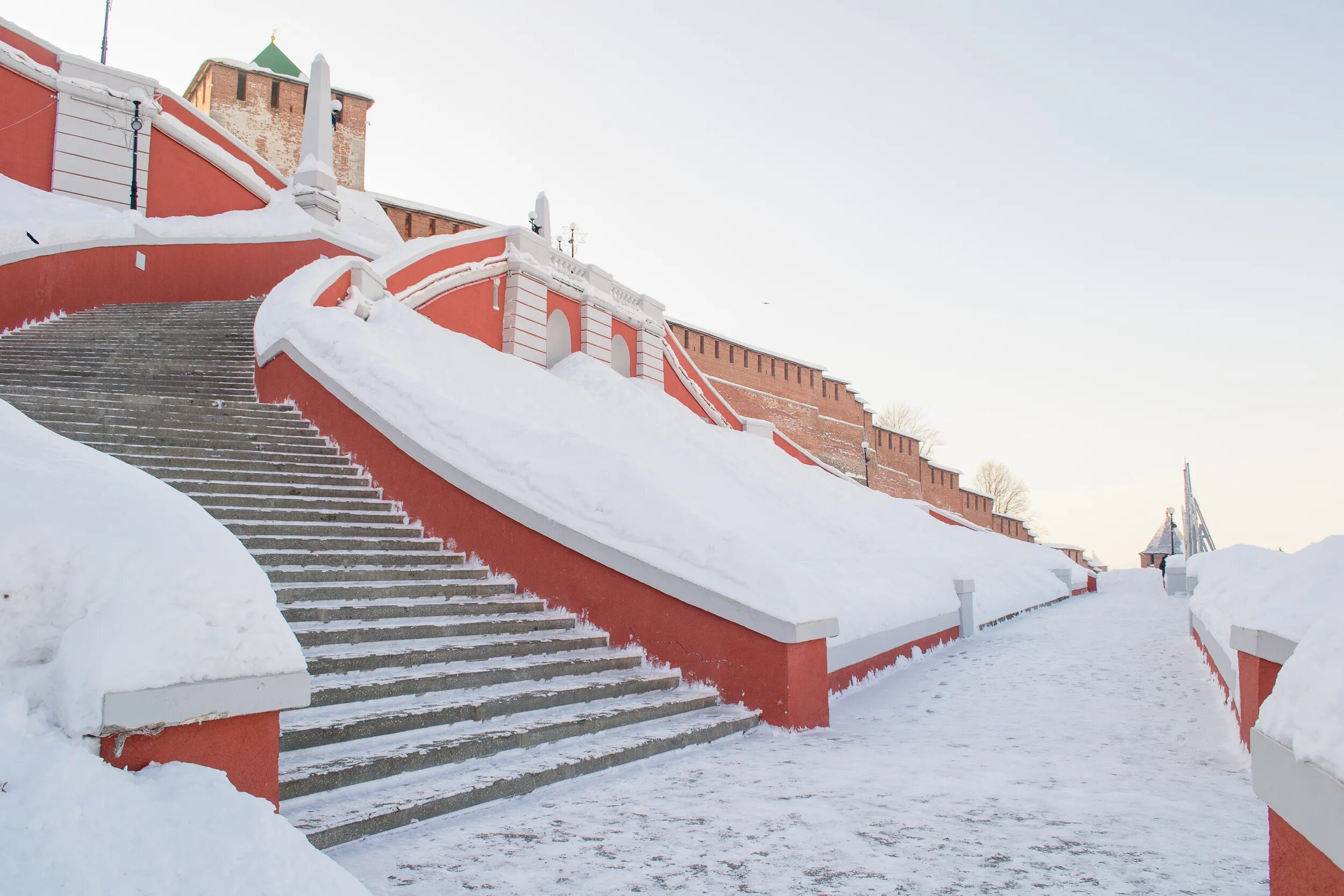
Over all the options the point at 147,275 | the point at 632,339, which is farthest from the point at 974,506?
the point at 147,275

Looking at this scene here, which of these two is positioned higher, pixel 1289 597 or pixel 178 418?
pixel 178 418

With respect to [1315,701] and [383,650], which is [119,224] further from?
[1315,701]

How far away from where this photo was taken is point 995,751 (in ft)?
13.6

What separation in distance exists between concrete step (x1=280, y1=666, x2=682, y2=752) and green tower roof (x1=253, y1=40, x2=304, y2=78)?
3322cm

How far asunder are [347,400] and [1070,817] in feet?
17.6

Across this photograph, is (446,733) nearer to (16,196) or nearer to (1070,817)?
(1070,817)

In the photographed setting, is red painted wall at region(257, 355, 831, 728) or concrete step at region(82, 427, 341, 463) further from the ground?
concrete step at region(82, 427, 341, 463)

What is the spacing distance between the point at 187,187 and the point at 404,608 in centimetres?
1569

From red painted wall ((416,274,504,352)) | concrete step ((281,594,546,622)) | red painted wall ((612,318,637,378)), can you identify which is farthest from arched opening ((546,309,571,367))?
concrete step ((281,594,546,622))

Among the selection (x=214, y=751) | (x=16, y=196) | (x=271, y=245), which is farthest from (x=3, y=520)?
(x=16, y=196)

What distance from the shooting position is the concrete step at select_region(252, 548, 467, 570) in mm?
4441

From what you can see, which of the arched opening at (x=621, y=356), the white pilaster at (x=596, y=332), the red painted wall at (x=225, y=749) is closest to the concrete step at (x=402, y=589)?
the red painted wall at (x=225, y=749)

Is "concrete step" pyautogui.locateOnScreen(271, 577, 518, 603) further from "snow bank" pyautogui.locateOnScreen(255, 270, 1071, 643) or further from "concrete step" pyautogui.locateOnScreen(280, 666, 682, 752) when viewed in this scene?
"concrete step" pyautogui.locateOnScreen(280, 666, 682, 752)

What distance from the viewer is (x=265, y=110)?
92.3ft
